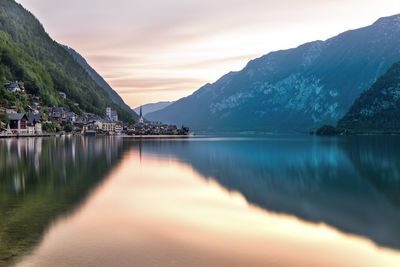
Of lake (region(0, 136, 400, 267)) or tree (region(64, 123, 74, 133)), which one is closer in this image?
lake (region(0, 136, 400, 267))

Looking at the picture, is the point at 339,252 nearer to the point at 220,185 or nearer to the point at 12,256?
the point at 12,256

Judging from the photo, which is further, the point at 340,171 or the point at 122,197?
the point at 340,171

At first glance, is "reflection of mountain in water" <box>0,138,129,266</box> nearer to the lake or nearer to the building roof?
the lake

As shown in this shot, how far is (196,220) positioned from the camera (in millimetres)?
21203

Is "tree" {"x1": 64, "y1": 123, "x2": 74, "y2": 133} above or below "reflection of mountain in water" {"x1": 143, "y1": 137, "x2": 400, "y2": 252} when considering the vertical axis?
above

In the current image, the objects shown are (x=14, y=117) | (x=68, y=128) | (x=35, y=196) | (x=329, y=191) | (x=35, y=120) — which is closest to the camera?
(x=35, y=196)

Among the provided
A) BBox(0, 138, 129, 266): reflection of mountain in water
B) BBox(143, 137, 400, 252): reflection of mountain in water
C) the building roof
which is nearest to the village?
the building roof

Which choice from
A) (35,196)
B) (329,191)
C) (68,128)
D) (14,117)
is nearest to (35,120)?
(14,117)

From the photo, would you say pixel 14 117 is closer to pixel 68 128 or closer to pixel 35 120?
pixel 35 120

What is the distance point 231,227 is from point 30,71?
19107 centimetres

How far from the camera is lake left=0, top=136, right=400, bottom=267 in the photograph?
50.2ft

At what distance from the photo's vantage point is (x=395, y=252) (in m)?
16.2

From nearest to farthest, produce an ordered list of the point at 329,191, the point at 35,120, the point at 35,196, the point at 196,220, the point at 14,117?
1. the point at 196,220
2. the point at 35,196
3. the point at 329,191
4. the point at 14,117
5. the point at 35,120

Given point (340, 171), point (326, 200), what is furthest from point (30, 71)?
point (326, 200)
